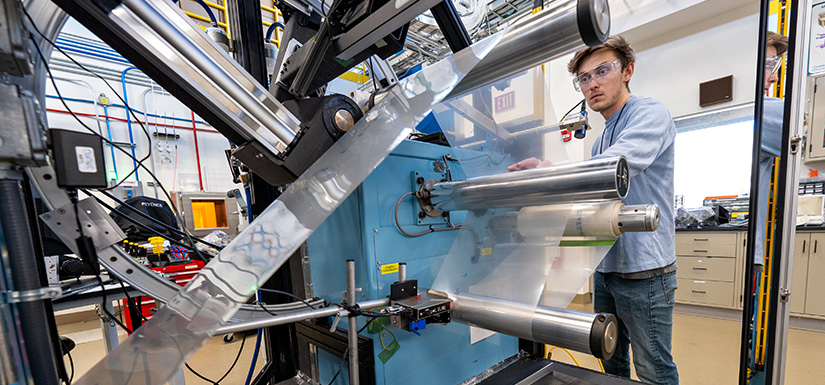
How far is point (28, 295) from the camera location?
0.40m

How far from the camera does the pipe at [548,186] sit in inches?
27.0

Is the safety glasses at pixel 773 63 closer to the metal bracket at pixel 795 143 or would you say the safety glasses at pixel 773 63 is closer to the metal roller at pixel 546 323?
the metal bracket at pixel 795 143

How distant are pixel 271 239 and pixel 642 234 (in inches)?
43.6

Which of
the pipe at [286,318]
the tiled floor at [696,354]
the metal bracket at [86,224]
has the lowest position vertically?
the tiled floor at [696,354]

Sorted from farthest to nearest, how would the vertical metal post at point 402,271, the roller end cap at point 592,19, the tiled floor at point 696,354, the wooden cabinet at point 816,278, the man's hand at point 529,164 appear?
the wooden cabinet at point 816,278 → the tiled floor at point 696,354 → the man's hand at point 529,164 → the vertical metal post at point 402,271 → the roller end cap at point 592,19

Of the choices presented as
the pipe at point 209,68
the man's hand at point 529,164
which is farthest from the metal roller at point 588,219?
the pipe at point 209,68

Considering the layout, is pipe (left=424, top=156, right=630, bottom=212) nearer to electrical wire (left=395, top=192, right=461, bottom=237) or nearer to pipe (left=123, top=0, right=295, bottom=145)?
electrical wire (left=395, top=192, right=461, bottom=237)

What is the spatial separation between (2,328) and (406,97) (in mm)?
713

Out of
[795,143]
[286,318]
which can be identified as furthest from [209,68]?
[795,143]

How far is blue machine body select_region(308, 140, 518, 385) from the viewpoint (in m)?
0.89

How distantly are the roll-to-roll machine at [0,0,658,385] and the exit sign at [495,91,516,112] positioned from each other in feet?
0.79

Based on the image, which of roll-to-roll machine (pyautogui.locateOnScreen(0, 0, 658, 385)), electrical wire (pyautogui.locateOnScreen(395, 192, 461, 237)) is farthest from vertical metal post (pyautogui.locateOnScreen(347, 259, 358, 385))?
electrical wire (pyautogui.locateOnScreen(395, 192, 461, 237))

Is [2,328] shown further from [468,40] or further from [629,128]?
[629,128]

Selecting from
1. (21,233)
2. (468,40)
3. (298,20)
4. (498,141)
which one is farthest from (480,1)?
(21,233)
